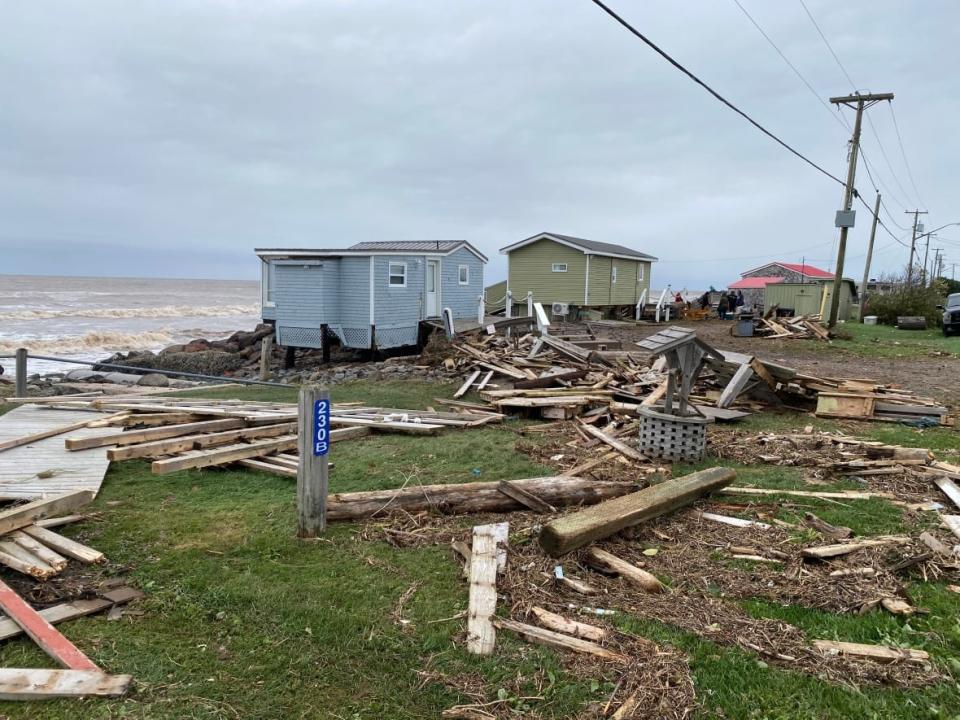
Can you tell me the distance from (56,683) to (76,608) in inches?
35.5

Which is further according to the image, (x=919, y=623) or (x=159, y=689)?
(x=919, y=623)

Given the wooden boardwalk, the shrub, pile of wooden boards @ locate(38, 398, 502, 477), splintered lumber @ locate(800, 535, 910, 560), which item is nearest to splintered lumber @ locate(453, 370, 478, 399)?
pile of wooden boards @ locate(38, 398, 502, 477)

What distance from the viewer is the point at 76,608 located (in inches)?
156

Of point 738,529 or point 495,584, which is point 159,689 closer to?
point 495,584

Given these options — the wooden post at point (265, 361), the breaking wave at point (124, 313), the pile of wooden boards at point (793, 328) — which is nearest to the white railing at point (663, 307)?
the pile of wooden boards at point (793, 328)

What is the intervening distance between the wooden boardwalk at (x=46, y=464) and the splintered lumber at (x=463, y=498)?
297 centimetres

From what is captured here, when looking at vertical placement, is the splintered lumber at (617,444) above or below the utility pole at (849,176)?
below

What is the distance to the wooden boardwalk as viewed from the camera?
6258mm

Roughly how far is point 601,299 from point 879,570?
31.8 m

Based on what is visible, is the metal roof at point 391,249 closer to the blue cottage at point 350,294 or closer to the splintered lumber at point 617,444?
the blue cottage at point 350,294

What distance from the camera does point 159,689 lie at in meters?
3.22

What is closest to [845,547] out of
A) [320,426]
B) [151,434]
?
[320,426]

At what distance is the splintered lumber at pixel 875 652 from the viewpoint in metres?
3.40

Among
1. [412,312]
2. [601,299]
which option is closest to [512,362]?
[412,312]
